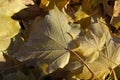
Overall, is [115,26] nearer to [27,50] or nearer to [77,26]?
[77,26]

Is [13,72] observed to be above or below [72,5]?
below

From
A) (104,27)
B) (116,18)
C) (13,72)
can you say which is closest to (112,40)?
(104,27)

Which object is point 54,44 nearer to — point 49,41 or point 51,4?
point 49,41

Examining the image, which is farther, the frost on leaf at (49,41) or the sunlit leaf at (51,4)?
the sunlit leaf at (51,4)

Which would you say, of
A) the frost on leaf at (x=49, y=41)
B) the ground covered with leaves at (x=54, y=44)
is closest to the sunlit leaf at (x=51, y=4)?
the ground covered with leaves at (x=54, y=44)

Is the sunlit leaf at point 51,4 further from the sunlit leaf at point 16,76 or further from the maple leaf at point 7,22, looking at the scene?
the sunlit leaf at point 16,76

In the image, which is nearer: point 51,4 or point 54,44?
point 54,44

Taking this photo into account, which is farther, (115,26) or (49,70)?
(115,26)

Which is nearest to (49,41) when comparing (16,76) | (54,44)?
(54,44)
